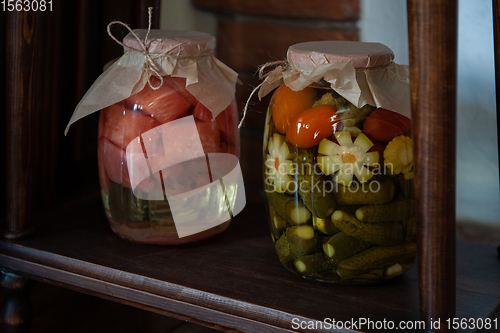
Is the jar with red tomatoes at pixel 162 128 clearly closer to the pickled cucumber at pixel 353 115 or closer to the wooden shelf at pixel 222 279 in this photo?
the wooden shelf at pixel 222 279

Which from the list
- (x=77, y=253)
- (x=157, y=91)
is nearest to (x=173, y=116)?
(x=157, y=91)

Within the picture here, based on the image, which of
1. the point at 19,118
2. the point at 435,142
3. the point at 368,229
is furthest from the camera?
the point at 19,118

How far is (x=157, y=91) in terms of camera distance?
54 cm

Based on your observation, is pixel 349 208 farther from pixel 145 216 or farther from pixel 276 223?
pixel 145 216

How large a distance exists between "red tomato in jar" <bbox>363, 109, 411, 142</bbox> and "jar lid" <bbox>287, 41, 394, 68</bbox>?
0.04 metres

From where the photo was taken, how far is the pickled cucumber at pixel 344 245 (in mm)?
469

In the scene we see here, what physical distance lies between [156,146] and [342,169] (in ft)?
0.63

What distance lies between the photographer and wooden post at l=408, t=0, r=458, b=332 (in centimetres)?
35

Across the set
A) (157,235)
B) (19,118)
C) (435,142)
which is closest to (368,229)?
(435,142)

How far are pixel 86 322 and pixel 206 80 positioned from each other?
0.37 meters

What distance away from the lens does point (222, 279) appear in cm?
50

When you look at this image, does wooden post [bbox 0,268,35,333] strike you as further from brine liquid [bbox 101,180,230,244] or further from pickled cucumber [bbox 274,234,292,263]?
pickled cucumber [bbox 274,234,292,263]

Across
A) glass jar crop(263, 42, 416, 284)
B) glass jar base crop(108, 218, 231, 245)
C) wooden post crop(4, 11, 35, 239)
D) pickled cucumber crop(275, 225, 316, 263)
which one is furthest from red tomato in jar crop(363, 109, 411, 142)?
Result: wooden post crop(4, 11, 35, 239)

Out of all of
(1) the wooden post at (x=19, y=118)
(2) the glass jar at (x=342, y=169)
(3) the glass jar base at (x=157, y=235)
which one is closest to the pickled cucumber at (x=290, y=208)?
(2) the glass jar at (x=342, y=169)
